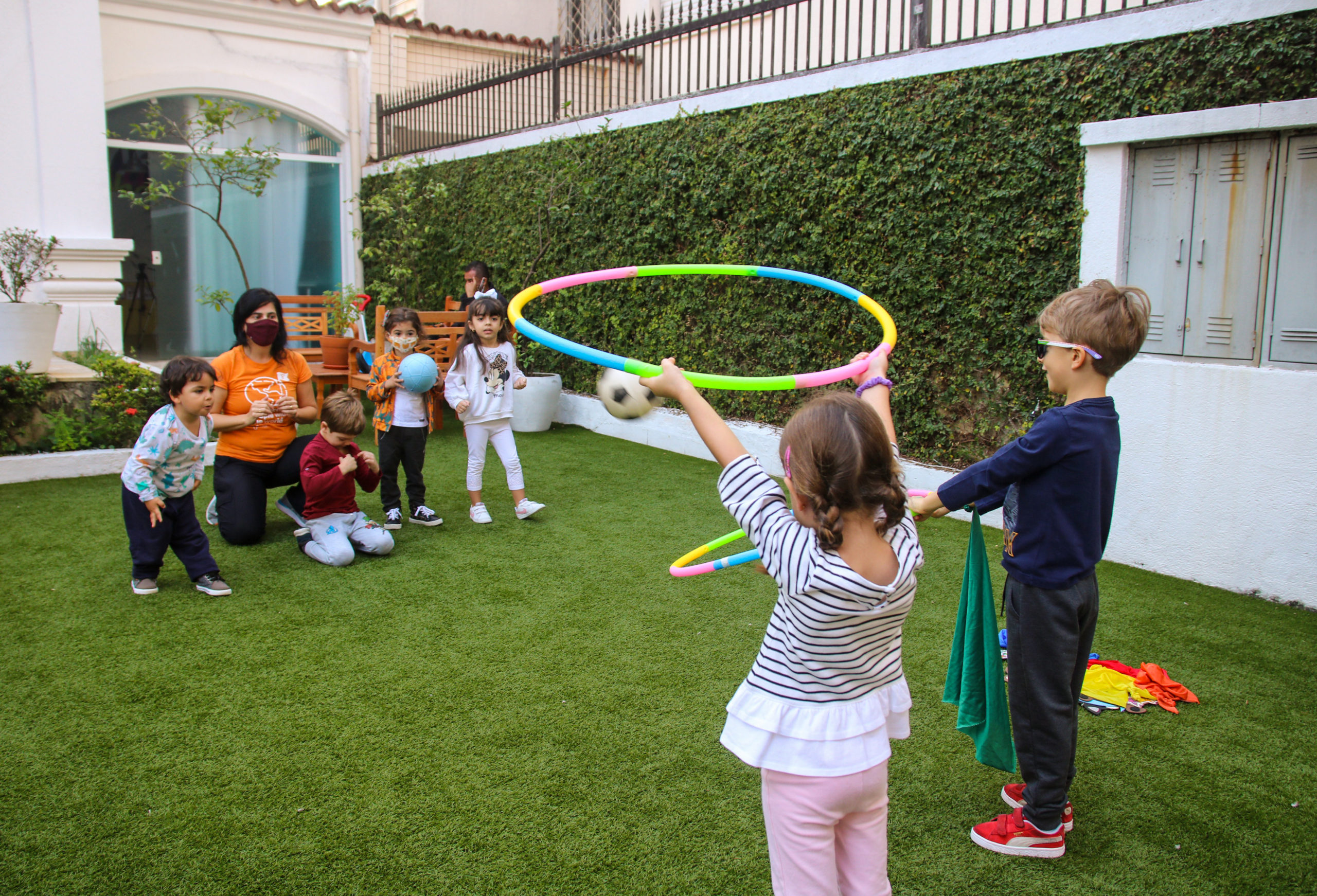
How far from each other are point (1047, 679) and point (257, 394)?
14.7ft

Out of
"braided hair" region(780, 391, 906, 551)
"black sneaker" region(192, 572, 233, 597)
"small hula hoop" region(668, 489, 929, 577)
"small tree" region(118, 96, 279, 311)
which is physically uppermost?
"small tree" region(118, 96, 279, 311)

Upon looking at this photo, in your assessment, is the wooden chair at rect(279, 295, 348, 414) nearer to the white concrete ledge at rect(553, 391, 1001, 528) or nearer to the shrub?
the white concrete ledge at rect(553, 391, 1001, 528)

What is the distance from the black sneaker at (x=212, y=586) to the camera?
461 centimetres

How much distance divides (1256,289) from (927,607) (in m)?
2.41

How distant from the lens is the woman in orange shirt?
17.6ft

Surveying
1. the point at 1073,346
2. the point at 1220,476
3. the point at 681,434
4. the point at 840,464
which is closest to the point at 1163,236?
the point at 1220,476

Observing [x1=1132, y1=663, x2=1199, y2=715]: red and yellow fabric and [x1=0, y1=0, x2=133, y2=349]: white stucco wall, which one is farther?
[x1=0, y1=0, x2=133, y2=349]: white stucco wall

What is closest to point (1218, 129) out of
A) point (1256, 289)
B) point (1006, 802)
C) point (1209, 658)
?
point (1256, 289)

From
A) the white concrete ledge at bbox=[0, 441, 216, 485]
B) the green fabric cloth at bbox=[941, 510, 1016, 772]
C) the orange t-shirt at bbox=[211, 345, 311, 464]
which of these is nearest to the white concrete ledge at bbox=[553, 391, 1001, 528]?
the orange t-shirt at bbox=[211, 345, 311, 464]

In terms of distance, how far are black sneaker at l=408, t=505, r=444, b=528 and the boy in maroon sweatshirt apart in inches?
22.3

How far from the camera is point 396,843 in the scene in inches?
105

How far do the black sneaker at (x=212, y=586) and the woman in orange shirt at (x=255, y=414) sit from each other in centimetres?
78

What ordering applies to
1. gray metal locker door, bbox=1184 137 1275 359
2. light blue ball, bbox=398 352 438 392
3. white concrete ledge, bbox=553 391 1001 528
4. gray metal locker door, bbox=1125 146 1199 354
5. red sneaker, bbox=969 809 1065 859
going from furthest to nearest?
white concrete ledge, bbox=553 391 1001 528 < light blue ball, bbox=398 352 438 392 < gray metal locker door, bbox=1125 146 1199 354 < gray metal locker door, bbox=1184 137 1275 359 < red sneaker, bbox=969 809 1065 859

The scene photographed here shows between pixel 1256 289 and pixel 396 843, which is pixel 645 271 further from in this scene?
pixel 1256 289
